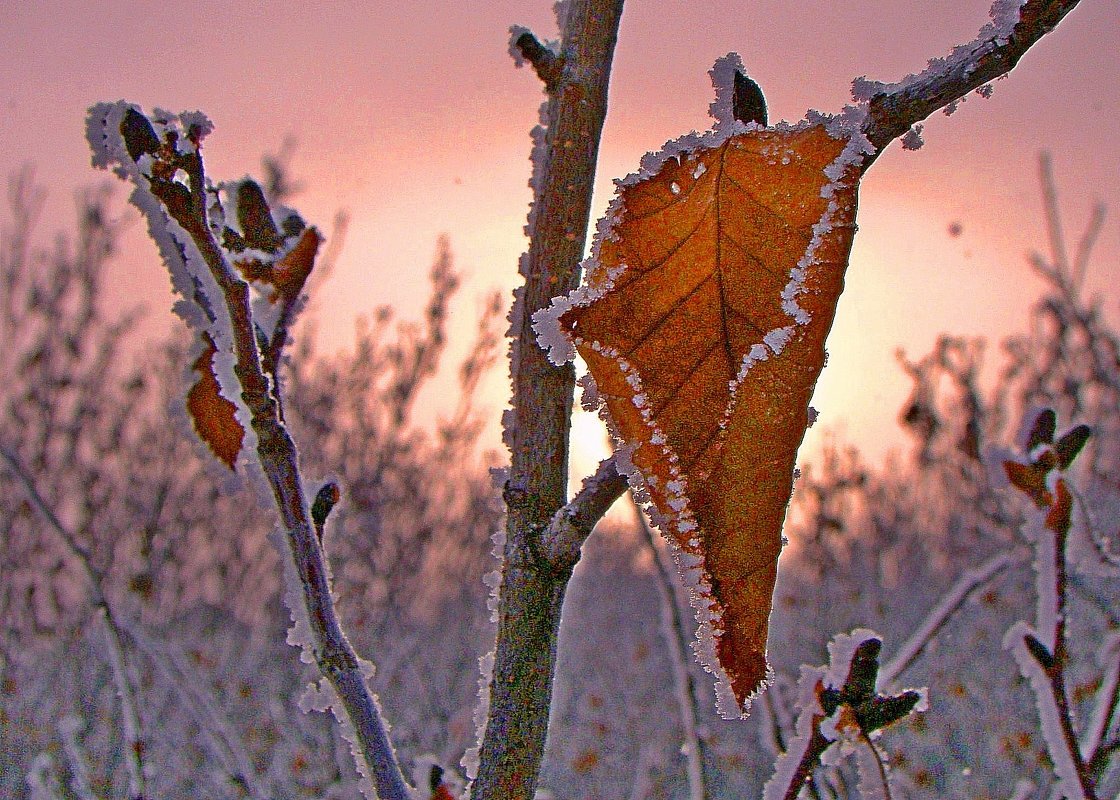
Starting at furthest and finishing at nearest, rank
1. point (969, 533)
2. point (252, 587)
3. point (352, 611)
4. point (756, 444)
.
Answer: point (969, 533) < point (252, 587) < point (352, 611) < point (756, 444)

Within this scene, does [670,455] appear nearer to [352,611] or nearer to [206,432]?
[206,432]

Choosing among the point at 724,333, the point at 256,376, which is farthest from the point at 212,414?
the point at 724,333

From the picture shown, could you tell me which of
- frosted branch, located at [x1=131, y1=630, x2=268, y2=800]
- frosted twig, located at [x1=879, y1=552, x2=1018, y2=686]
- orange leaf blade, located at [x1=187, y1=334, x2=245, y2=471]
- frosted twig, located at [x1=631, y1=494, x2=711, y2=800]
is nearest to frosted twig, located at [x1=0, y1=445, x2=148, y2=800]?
frosted branch, located at [x1=131, y1=630, x2=268, y2=800]

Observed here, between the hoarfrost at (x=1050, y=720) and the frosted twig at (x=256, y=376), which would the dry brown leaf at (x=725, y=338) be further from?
the hoarfrost at (x=1050, y=720)

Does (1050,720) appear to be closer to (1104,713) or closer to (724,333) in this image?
(1104,713)

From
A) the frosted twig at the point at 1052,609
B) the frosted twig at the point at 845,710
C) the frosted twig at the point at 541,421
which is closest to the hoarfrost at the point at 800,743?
the frosted twig at the point at 845,710

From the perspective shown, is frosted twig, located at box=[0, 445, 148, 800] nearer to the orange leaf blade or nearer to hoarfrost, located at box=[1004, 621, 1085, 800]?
the orange leaf blade

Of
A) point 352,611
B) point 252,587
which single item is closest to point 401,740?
point 352,611
